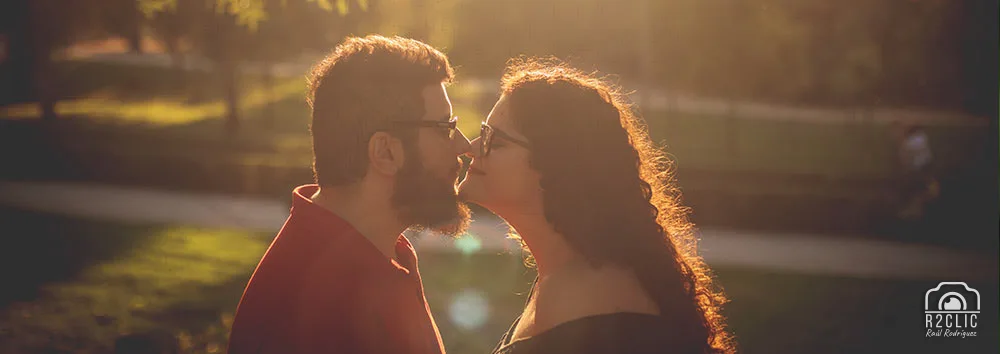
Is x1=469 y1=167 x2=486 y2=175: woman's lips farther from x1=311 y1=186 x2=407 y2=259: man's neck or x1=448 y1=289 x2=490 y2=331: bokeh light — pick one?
x1=448 y1=289 x2=490 y2=331: bokeh light

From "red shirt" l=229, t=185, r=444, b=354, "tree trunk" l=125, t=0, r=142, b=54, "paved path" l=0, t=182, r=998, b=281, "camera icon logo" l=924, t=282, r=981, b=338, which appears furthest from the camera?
"tree trunk" l=125, t=0, r=142, b=54

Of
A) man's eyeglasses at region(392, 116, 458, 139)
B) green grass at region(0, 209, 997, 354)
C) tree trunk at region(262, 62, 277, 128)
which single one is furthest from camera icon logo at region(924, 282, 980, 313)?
tree trunk at region(262, 62, 277, 128)

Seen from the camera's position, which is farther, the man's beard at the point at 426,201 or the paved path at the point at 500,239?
the paved path at the point at 500,239

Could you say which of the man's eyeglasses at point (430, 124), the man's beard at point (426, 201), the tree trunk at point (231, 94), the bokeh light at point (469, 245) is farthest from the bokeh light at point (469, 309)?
the tree trunk at point (231, 94)

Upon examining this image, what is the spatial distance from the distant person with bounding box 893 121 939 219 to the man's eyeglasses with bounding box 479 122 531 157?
43.6 feet

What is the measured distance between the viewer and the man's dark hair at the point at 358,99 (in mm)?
3590

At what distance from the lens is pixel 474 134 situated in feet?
81.8

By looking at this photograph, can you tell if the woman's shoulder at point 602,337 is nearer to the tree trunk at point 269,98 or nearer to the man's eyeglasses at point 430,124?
the man's eyeglasses at point 430,124

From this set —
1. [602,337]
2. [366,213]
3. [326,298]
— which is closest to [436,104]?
[366,213]

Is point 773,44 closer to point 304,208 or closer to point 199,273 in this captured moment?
point 199,273

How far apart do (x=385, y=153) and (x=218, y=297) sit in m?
7.11

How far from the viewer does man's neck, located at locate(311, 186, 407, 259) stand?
3553 millimetres

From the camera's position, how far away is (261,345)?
3.29 metres

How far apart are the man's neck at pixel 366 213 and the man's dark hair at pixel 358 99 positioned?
5cm
